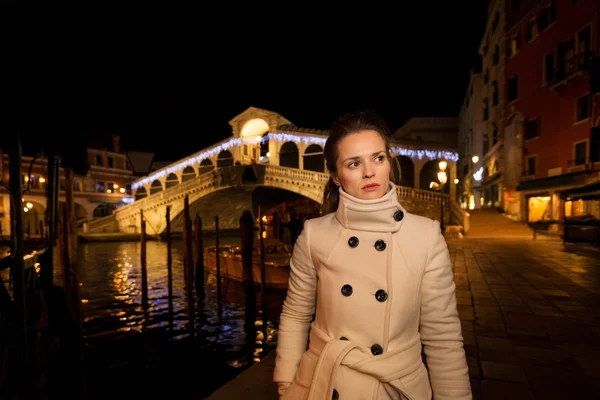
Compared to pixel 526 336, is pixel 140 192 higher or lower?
higher

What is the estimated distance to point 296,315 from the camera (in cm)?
153

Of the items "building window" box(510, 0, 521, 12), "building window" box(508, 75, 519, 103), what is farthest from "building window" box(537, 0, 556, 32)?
"building window" box(510, 0, 521, 12)

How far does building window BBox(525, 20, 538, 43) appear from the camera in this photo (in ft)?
61.5

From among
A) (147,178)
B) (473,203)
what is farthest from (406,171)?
(147,178)

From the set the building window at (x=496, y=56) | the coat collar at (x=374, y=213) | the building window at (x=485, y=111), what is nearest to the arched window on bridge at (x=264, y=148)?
the building window at (x=485, y=111)

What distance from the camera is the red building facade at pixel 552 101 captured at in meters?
15.3

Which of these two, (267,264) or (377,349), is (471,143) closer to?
(267,264)

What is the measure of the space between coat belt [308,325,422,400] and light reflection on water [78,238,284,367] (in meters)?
5.61

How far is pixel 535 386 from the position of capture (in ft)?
8.65

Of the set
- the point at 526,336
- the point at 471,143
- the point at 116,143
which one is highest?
the point at 116,143

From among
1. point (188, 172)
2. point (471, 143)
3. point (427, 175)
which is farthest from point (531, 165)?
point (188, 172)

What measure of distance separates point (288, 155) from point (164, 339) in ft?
69.7

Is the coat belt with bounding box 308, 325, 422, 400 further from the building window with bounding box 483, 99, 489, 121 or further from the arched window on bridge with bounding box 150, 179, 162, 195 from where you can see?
the arched window on bridge with bounding box 150, 179, 162, 195

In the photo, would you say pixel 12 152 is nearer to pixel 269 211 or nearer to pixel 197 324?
pixel 197 324
